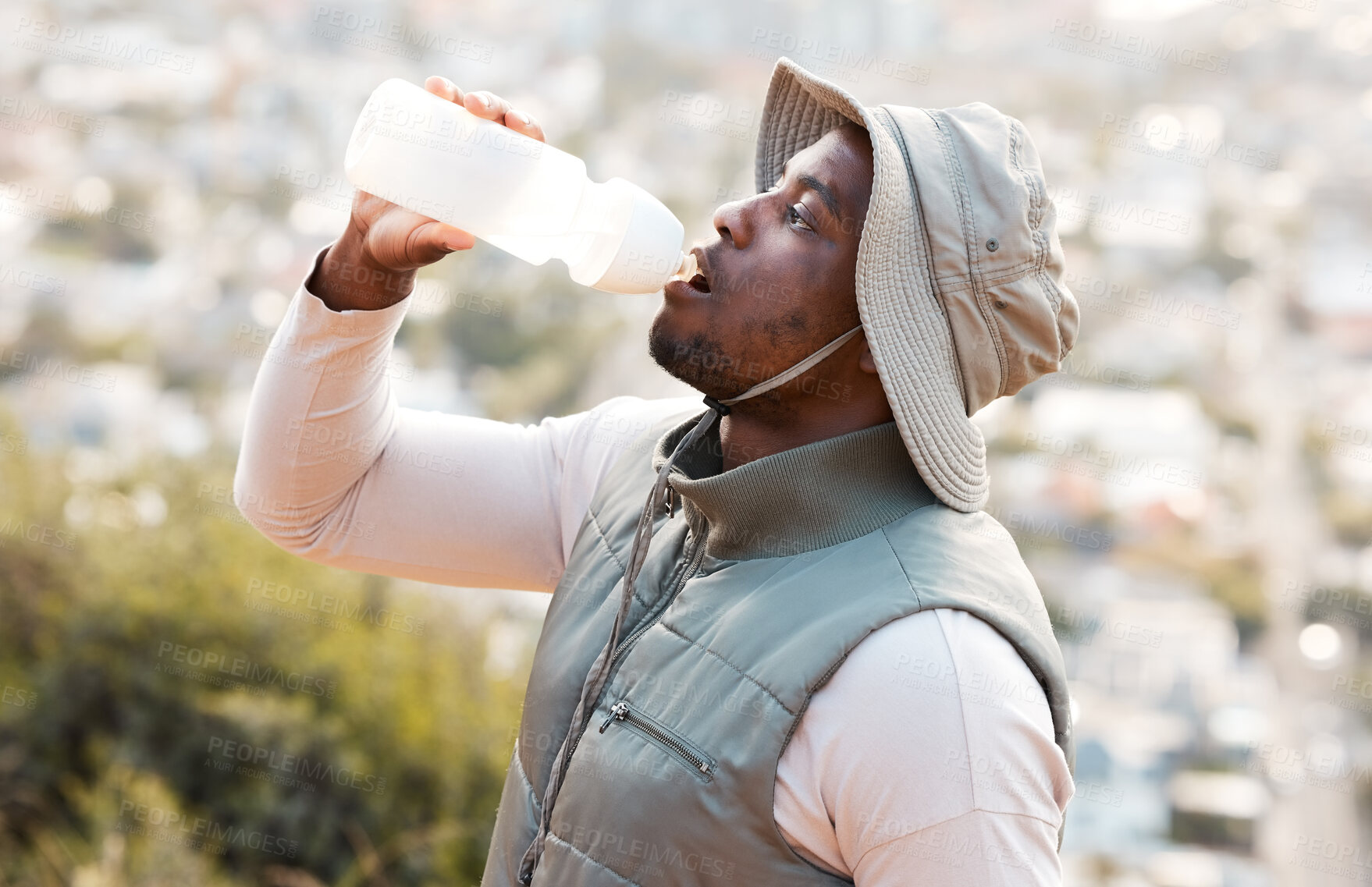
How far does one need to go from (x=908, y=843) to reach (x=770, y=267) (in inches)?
22.8

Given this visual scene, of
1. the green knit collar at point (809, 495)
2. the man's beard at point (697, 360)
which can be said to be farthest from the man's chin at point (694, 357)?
the green knit collar at point (809, 495)

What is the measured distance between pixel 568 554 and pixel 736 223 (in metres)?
0.48

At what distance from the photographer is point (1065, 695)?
97 centimetres

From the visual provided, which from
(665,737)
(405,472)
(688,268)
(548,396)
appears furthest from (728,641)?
(548,396)

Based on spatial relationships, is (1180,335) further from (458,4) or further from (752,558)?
(752,558)

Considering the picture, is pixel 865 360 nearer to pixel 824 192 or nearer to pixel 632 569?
pixel 824 192

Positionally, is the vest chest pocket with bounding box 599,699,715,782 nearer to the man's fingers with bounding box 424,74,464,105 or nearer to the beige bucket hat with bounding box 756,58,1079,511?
the beige bucket hat with bounding box 756,58,1079,511

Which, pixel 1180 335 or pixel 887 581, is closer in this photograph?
pixel 887 581

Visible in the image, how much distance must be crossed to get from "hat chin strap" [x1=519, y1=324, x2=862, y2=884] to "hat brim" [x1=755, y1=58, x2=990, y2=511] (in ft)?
0.24

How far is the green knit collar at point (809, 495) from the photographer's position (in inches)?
41.3

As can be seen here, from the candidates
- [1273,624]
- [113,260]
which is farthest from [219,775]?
[113,260]

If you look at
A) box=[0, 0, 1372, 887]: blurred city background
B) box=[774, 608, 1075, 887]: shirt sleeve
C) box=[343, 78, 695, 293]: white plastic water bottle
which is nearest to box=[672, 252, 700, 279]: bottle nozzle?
box=[343, 78, 695, 293]: white plastic water bottle

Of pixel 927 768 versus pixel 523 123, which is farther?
pixel 523 123

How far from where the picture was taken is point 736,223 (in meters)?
1.16
